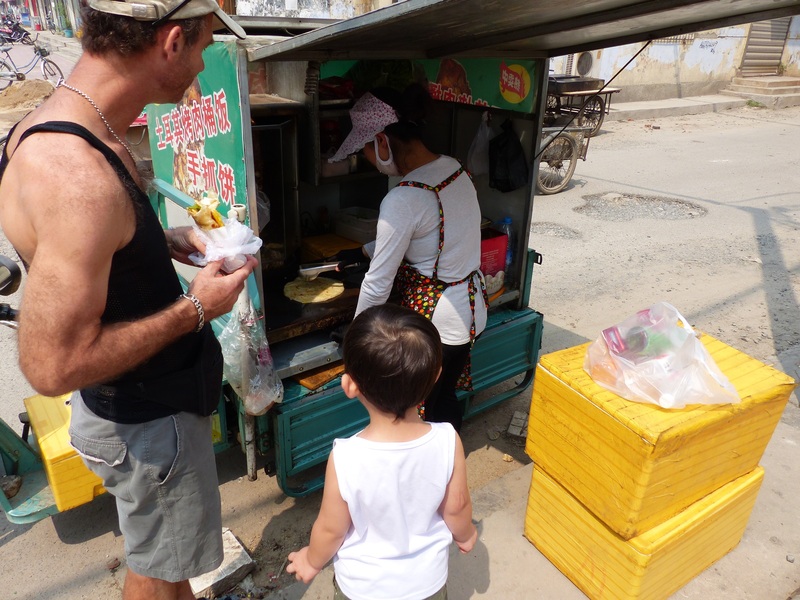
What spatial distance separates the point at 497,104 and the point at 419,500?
8.52 ft

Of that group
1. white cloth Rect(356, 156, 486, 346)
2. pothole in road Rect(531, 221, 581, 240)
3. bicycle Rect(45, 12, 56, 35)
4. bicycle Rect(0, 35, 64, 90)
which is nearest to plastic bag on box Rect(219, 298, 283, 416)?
white cloth Rect(356, 156, 486, 346)

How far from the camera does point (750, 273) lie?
19.4ft

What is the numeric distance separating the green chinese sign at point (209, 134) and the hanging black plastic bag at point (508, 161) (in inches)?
63.7

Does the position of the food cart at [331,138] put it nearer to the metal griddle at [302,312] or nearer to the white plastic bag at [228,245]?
the metal griddle at [302,312]

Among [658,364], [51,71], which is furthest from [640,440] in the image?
[51,71]

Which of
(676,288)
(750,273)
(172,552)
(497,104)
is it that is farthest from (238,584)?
(750,273)

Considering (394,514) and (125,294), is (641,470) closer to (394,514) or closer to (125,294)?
(394,514)

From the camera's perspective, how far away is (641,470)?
6.27 ft

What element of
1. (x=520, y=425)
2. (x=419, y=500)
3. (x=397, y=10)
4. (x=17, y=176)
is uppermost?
(x=397, y=10)

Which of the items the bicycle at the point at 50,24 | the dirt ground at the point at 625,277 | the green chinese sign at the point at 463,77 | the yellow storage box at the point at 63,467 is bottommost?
the dirt ground at the point at 625,277

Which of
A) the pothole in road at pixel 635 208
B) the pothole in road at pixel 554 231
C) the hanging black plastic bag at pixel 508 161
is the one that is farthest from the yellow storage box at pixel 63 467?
the pothole in road at pixel 635 208

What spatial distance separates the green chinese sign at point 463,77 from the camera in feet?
10.7

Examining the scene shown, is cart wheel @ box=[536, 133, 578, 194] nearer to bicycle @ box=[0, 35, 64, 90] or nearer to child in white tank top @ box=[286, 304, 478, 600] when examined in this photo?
child in white tank top @ box=[286, 304, 478, 600]

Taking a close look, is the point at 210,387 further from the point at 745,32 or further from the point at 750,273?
the point at 745,32
